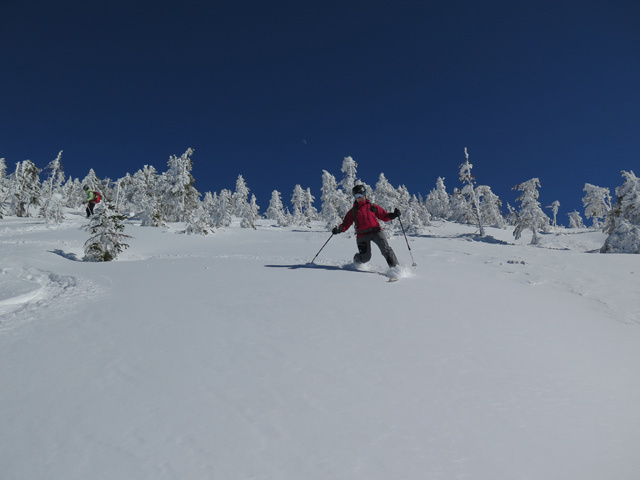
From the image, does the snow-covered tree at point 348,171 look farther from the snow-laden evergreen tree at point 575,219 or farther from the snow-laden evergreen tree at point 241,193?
the snow-laden evergreen tree at point 575,219

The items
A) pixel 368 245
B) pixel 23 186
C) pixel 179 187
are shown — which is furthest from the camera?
pixel 23 186

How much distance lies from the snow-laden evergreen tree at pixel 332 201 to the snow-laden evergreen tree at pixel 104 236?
85.2ft

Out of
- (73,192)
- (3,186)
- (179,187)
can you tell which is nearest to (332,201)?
(179,187)

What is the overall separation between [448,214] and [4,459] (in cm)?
8275

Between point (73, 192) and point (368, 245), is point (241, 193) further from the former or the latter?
point (368, 245)

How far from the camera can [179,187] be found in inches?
1457

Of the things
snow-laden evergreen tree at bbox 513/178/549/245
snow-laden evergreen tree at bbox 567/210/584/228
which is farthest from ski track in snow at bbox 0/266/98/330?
snow-laden evergreen tree at bbox 567/210/584/228

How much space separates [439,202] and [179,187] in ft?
210

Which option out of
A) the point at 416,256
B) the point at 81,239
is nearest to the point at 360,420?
the point at 416,256

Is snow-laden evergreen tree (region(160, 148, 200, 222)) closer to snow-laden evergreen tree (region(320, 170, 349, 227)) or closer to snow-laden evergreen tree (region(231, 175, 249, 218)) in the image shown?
snow-laden evergreen tree (region(320, 170, 349, 227))

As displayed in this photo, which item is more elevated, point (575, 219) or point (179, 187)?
point (179, 187)

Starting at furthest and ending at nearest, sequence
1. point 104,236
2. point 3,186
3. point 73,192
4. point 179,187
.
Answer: point 73,192, point 3,186, point 179,187, point 104,236

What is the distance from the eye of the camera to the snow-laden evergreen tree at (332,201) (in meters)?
38.4

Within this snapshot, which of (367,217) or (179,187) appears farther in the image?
(179,187)
